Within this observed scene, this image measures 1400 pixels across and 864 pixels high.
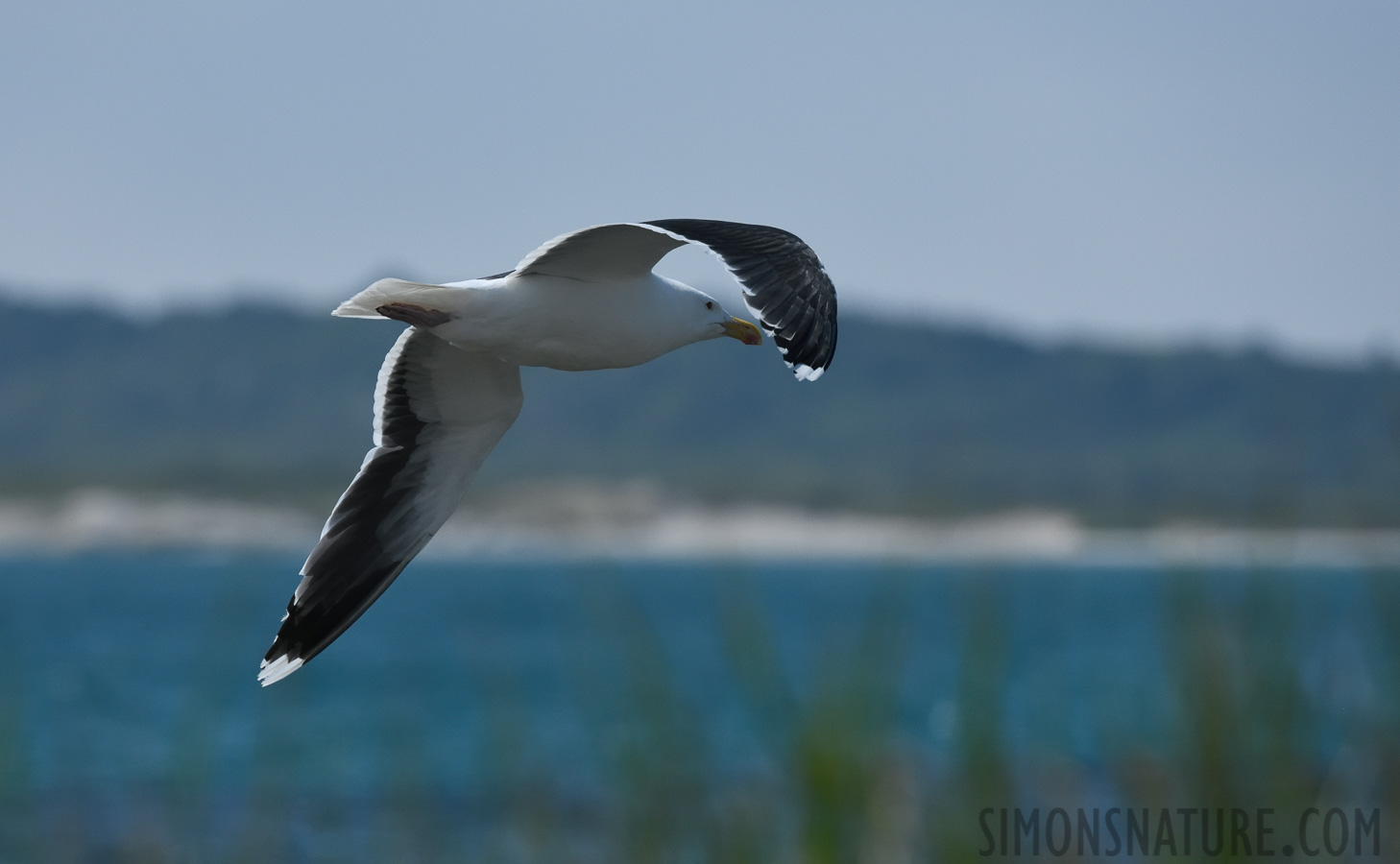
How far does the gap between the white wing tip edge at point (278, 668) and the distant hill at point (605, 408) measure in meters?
80.6

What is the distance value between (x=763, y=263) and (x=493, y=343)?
91cm

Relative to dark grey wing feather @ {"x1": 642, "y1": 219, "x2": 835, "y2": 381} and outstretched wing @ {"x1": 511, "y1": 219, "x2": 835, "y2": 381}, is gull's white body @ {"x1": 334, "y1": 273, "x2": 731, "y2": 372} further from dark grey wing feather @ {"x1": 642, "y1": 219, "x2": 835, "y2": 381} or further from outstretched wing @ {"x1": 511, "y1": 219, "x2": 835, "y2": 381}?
dark grey wing feather @ {"x1": 642, "y1": 219, "x2": 835, "y2": 381}

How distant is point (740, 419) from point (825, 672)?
115699 millimetres

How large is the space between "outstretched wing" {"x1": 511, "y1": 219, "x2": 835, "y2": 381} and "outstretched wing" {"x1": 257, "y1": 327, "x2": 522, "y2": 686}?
3.68 ft

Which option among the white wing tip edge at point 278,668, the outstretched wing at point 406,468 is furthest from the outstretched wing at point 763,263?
the white wing tip edge at point 278,668

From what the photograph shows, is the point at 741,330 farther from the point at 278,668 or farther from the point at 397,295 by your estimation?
the point at 278,668

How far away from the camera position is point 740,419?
11812cm

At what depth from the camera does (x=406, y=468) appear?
5391mm

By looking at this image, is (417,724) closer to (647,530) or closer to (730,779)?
(730,779)

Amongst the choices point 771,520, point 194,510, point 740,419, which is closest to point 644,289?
point 194,510

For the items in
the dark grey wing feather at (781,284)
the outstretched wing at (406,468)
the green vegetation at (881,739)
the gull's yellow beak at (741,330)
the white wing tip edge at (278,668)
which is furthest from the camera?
the outstretched wing at (406,468)

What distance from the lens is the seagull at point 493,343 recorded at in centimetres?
387

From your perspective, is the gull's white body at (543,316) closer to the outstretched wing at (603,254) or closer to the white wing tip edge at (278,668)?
the outstretched wing at (603,254)

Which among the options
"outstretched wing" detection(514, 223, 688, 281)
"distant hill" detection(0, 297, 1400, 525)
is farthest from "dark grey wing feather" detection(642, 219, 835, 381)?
"distant hill" detection(0, 297, 1400, 525)
